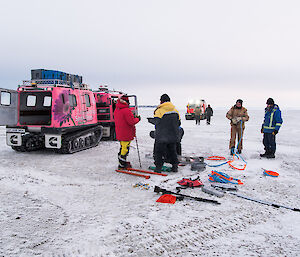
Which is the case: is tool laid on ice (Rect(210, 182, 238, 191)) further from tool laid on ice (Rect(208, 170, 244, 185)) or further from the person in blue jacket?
the person in blue jacket

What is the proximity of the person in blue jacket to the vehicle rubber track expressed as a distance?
647 cm

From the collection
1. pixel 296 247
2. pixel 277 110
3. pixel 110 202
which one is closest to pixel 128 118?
pixel 110 202

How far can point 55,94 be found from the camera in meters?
7.49

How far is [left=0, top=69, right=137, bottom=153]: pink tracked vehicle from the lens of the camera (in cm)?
766

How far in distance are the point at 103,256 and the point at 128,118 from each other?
12.1 feet

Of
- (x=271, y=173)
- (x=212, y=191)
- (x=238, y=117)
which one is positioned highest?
(x=238, y=117)

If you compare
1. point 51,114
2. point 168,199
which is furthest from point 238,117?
point 51,114

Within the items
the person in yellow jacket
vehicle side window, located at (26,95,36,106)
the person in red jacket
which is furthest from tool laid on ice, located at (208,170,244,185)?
vehicle side window, located at (26,95,36,106)

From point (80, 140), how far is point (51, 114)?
1.47 meters

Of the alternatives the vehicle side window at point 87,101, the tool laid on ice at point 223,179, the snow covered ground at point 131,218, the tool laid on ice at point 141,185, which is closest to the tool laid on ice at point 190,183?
the snow covered ground at point 131,218

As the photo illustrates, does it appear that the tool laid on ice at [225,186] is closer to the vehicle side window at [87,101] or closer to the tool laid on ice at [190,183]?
the tool laid on ice at [190,183]

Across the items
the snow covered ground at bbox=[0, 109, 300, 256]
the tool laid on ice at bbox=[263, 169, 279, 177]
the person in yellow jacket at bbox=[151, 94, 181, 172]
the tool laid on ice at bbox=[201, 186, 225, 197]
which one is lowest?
the snow covered ground at bbox=[0, 109, 300, 256]

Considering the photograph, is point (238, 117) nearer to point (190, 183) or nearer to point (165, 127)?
point (165, 127)

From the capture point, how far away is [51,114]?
7.91 metres
